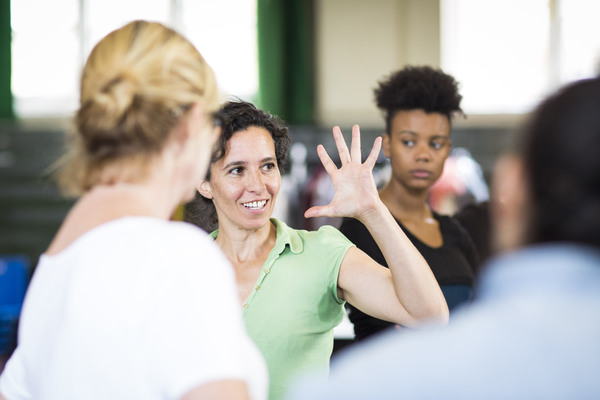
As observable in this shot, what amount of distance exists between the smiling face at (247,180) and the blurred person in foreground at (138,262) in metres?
0.88

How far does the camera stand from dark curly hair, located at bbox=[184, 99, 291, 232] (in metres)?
1.93

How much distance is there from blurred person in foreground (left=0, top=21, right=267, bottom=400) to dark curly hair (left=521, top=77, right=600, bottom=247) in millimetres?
391

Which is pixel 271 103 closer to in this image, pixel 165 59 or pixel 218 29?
pixel 218 29

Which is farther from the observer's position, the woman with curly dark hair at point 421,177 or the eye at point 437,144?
the eye at point 437,144

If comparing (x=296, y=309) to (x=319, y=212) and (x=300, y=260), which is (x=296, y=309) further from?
(x=319, y=212)

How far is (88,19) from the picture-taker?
6.29 metres

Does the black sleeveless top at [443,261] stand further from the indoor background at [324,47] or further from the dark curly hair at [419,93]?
the indoor background at [324,47]

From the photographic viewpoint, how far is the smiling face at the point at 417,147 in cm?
254

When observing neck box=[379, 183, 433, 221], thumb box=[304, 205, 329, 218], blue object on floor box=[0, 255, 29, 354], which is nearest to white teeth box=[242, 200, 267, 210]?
thumb box=[304, 205, 329, 218]


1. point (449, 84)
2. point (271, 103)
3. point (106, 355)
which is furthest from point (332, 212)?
point (271, 103)

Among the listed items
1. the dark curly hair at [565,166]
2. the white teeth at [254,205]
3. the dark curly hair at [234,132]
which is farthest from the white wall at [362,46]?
the dark curly hair at [565,166]

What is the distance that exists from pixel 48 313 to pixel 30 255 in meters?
5.48

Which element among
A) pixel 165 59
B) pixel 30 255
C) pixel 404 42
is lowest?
pixel 30 255

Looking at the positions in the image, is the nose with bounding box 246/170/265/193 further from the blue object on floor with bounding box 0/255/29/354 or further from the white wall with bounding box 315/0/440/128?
the white wall with bounding box 315/0/440/128
